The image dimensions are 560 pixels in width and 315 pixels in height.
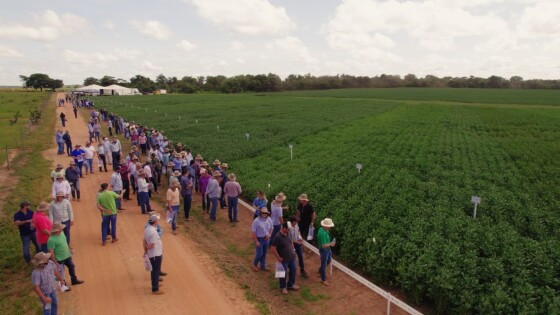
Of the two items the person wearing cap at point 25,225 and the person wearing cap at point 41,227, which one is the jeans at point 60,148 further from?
the person wearing cap at point 41,227

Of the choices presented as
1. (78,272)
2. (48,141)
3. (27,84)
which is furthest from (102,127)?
(27,84)

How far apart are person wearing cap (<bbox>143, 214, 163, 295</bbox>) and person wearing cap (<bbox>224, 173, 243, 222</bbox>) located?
4.86 metres

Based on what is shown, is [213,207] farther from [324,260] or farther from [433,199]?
[433,199]

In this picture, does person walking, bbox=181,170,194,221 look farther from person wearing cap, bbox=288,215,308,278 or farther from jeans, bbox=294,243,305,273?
jeans, bbox=294,243,305,273

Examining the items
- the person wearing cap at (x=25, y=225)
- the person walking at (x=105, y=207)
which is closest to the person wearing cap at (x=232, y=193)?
the person walking at (x=105, y=207)

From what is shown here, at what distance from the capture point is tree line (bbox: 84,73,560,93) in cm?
14912

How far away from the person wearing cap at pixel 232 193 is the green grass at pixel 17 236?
640 cm

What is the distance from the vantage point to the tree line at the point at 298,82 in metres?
149

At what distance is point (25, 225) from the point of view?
34.9ft

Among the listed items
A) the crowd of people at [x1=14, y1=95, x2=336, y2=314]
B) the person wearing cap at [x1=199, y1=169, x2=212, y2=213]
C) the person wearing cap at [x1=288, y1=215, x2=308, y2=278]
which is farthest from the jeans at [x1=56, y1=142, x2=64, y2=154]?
the person wearing cap at [x1=288, y1=215, x2=308, y2=278]

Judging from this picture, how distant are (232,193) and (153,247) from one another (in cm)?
514

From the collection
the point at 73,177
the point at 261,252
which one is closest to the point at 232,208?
the point at 261,252

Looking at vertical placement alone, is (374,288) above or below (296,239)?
below

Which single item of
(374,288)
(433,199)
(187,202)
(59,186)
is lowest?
(374,288)
